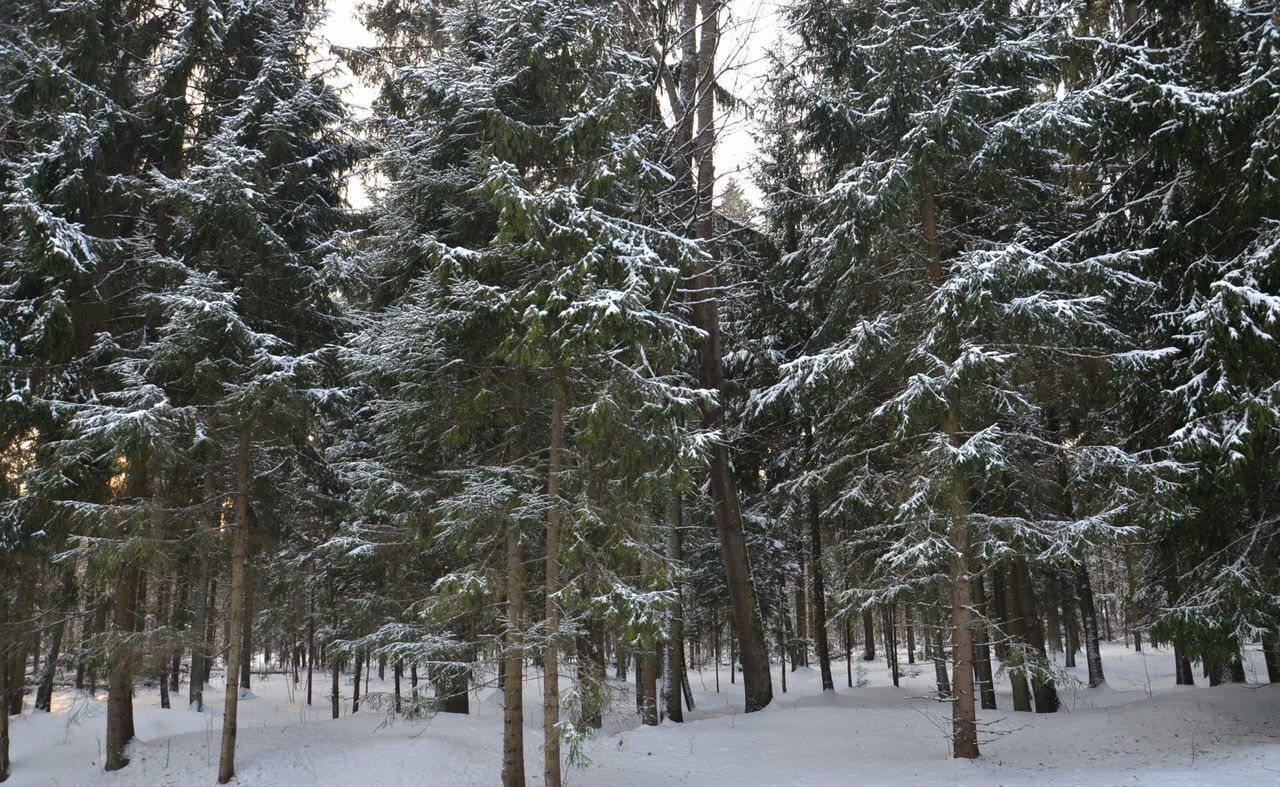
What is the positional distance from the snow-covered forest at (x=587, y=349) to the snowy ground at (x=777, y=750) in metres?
0.11

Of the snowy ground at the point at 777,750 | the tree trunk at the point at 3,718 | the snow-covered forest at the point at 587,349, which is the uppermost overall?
the snow-covered forest at the point at 587,349

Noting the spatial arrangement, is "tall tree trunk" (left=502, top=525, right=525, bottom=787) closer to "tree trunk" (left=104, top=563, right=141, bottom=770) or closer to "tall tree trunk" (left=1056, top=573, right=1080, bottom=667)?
"tree trunk" (left=104, top=563, right=141, bottom=770)

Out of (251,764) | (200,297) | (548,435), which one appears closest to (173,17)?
(200,297)

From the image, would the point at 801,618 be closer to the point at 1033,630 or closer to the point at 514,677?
the point at 1033,630

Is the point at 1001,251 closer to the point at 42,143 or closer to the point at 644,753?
the point at 644,753

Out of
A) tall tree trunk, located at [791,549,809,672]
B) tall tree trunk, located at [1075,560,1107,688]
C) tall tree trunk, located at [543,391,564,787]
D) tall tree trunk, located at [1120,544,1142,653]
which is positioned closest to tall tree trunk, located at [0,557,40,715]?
tall tree trunk, located at [543,391,564,787]

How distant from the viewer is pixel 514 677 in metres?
9.29

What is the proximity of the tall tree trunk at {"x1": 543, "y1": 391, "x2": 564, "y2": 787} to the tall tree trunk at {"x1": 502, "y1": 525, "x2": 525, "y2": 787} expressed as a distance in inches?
12.7

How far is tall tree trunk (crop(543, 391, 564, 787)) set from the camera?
902cm

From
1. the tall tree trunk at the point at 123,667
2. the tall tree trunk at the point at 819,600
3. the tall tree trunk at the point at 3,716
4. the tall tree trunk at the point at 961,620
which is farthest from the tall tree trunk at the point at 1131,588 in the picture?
the tall tree trunk at the point at 3,716

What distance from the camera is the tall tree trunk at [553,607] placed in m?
9.02

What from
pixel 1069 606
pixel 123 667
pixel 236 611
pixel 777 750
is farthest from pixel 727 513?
pixel 1069 606

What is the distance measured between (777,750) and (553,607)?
5.56m

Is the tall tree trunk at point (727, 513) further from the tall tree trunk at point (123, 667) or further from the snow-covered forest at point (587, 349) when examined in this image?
the tall tree trunk at point (123, 667)
